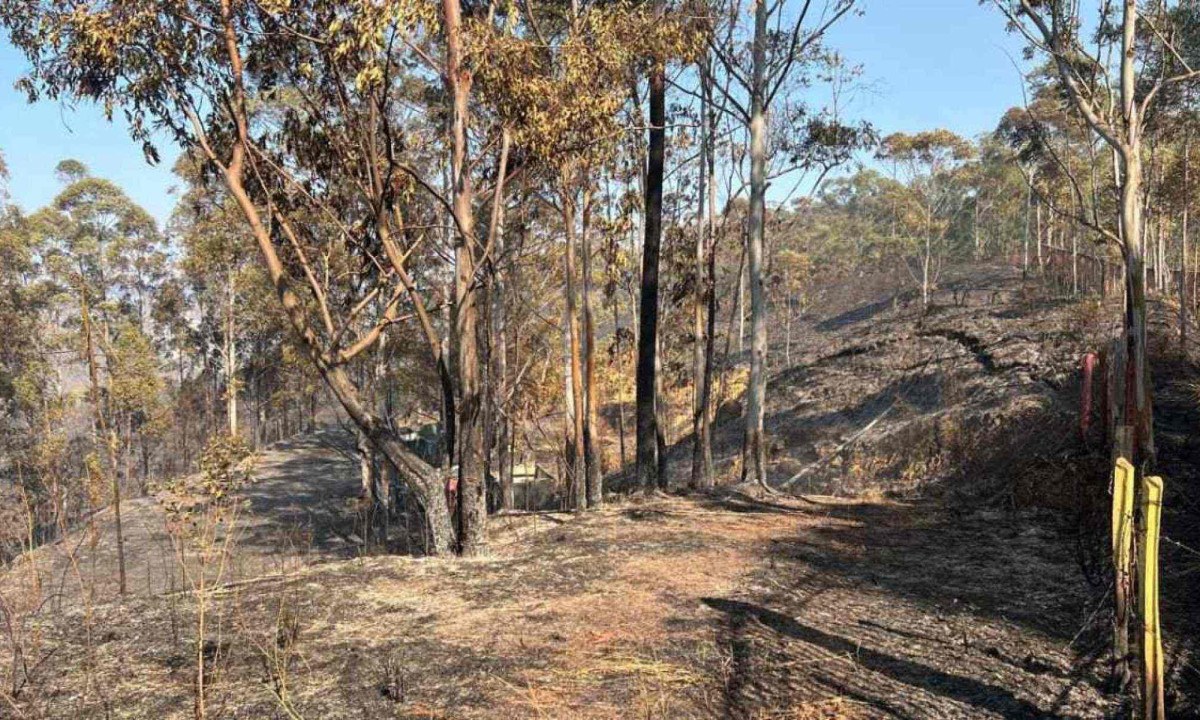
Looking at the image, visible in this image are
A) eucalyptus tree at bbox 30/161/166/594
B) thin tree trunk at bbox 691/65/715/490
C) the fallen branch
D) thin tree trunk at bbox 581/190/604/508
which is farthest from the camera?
eucalyptus tree at bbox 30/161/166/594

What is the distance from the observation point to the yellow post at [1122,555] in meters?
3.39

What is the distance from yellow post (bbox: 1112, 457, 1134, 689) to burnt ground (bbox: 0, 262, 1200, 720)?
0.62 ft

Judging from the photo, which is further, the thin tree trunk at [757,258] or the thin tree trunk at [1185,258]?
the thin tree trunk at [1185,258]

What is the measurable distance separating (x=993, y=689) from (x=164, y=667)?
419 centimetres

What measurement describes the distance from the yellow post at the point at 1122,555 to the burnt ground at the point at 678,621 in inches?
7.5

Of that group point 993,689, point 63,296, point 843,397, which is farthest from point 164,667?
point 63,296

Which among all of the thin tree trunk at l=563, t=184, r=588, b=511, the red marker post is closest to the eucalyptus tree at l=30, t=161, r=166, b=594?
the thin tree trunk at l=563, t=184, r=588, b=511

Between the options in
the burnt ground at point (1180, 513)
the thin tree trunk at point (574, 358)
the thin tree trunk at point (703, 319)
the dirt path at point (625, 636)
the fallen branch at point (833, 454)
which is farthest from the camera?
the fallen branch at point (833, 454)

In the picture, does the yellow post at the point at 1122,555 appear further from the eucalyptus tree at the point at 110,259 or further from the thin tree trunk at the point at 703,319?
the eucalyptus tree at the point at 110,259

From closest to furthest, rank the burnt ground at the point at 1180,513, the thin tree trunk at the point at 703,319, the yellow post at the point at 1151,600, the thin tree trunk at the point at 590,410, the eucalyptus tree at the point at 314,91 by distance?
the yellow post at the point at 1151,600, the burnt ground at the point at 1180,513, the eucalyptus tree at the point at 314,91, the thin tree trunk at the point at 590,410, the thin tree trunk at the point at 703,319

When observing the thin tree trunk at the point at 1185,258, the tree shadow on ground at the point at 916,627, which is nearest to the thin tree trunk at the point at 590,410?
the tree shadow on ground at the point at 916,627

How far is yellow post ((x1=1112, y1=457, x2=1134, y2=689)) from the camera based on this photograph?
3.39 m

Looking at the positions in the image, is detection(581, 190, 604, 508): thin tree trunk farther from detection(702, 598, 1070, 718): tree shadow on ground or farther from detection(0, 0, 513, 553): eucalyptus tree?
detection(702, 598, 1070, 718): tree shadow on ground

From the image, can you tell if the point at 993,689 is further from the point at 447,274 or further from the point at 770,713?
the point at 447,274
